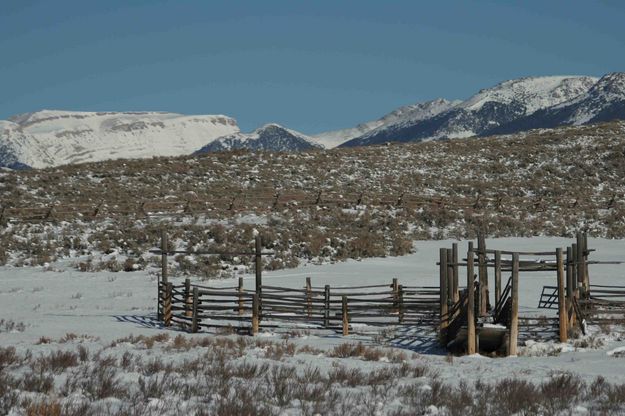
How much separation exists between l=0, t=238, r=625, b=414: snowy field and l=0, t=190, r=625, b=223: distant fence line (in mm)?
10533

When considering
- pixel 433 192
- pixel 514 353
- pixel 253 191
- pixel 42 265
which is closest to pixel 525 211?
pixel 433 192

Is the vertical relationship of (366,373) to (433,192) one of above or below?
below

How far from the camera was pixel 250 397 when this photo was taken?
11688 millimetres

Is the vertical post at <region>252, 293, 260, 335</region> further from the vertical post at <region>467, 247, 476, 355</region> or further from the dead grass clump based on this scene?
the dead grass clump

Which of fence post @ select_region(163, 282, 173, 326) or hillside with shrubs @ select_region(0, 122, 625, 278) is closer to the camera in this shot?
fence post @ select_region(163, 282, 173, 326)

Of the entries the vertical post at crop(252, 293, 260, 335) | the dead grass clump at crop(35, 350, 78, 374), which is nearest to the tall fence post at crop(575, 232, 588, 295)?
the vertical post at crop(252, 293, 260, 335)

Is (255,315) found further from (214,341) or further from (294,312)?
(214,341)

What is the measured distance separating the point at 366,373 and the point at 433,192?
4774 cm

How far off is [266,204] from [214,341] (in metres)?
32.1

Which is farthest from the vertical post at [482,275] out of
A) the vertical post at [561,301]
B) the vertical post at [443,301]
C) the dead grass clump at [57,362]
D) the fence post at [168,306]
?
the dead grass clump at [57,362]

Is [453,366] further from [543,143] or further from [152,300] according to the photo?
[543,143]

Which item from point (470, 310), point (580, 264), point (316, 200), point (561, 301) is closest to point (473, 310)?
point (470, 310)

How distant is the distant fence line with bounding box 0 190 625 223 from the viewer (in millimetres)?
45375

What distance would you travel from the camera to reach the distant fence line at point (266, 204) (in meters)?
45.4
